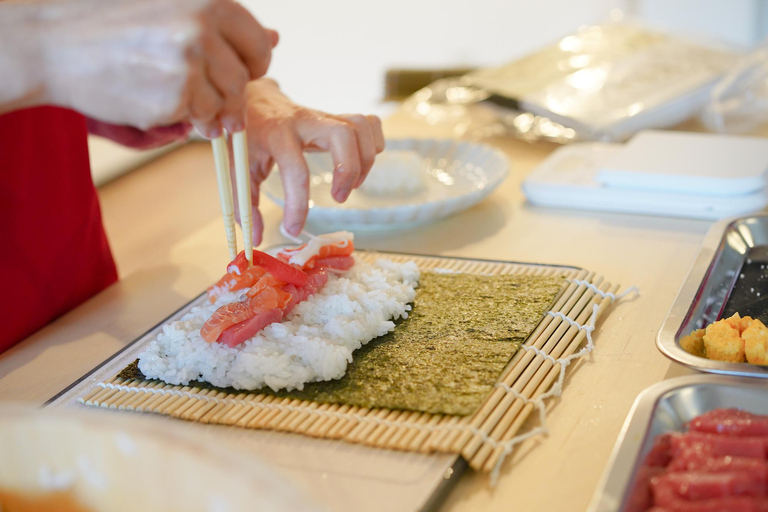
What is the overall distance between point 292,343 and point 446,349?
199 mm

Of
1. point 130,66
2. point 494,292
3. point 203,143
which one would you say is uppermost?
point 130,66

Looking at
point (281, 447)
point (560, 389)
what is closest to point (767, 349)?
point (560, 389)

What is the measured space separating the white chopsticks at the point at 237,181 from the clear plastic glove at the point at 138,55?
0.42 ft

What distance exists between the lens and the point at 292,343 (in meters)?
0.94

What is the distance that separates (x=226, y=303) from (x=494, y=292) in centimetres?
39

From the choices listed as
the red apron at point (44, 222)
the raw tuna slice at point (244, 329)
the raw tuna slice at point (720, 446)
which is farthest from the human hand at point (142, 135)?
the raw tuna slice at point (720, 446)

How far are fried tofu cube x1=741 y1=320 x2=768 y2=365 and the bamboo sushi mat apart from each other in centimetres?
19

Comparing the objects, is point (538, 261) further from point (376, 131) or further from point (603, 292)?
point (376, 131)

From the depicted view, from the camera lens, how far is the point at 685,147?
1.53 meters

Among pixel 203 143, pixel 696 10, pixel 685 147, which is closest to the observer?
pixel 685 147

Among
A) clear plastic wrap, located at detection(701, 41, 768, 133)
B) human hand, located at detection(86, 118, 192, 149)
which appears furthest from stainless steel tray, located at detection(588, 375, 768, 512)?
clear plastic wrap, located at detection(701, 41, 768, 133)

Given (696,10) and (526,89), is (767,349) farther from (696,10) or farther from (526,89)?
(696,10)

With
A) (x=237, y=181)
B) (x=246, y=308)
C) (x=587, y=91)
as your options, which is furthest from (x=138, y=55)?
(x=587, y=91)

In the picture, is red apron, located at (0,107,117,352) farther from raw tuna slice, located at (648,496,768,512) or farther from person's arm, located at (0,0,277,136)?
raw tuna slice, located at (648,496,768,512)
